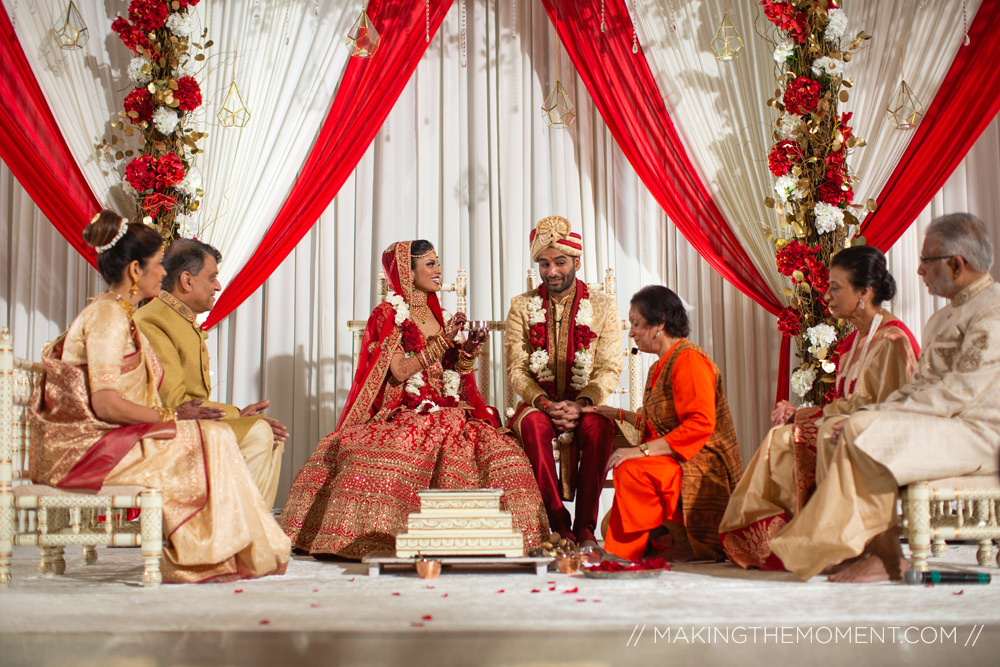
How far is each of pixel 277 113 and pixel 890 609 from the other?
15.1 ft

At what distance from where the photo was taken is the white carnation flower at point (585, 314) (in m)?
4.95

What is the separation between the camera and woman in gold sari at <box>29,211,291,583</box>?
3461 millimetres

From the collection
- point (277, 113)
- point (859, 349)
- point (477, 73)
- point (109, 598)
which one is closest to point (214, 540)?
point (109, 598)

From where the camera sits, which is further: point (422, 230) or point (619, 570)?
point (422, 230)

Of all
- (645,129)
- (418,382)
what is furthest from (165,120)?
(645,129)

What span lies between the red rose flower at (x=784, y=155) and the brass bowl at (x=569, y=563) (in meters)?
2.70

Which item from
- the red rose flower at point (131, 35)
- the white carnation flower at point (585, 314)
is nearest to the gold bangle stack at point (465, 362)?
the white carnation flower at point (585, 314)

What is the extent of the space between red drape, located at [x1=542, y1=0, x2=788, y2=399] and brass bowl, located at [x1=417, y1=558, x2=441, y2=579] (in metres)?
2.89

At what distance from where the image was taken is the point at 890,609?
2.79 meters

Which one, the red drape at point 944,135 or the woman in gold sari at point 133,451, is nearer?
the woman in gold sari at point 133,451

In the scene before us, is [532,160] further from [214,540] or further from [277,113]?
[214,540]

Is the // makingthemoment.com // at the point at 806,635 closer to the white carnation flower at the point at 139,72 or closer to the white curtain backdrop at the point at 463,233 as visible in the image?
the white curtain backdrop at the point at 463,233

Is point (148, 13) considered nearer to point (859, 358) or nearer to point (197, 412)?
point (197, 412)

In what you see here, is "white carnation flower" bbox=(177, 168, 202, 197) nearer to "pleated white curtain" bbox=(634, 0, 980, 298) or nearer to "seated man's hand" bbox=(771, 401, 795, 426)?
"pleated white curtain" bbox=(634, 0, 980, 298)
